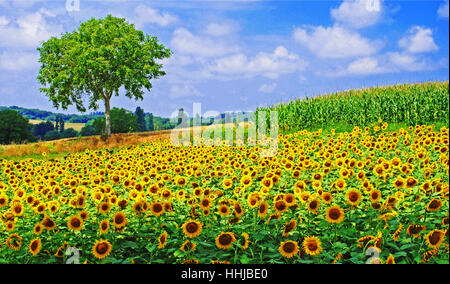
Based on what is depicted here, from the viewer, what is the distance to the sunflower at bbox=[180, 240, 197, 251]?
3.95 meters

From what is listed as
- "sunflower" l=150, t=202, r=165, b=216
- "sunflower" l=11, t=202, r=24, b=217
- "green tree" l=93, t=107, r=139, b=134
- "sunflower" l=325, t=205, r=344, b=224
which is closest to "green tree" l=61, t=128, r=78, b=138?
"green tree" l=93, t=107, r=139, b=134

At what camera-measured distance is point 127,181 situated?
639cm

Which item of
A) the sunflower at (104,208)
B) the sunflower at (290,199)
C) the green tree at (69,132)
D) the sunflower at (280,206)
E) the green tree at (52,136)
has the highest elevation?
the green tree at (69,132)

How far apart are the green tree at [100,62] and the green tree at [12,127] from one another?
21.0 meters

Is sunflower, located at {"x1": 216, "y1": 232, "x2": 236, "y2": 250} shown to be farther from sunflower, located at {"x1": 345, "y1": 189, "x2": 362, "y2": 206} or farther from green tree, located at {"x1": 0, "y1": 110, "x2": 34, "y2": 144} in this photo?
green tree, located at {"x1": 0, "y1": 110, "x2": 34, "y2": 144}

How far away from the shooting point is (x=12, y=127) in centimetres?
5316

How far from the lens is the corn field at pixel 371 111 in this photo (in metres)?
19.5

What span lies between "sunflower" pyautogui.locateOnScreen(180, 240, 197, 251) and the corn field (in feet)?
58.2

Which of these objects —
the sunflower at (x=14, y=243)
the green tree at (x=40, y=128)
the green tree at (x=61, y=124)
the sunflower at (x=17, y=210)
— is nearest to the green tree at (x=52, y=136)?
the green tree at (x=61, y=124)

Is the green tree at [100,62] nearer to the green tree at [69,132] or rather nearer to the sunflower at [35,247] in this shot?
the green tree at [69,132]

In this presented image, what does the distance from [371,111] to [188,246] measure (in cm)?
1929

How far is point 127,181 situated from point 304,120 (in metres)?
18.5
